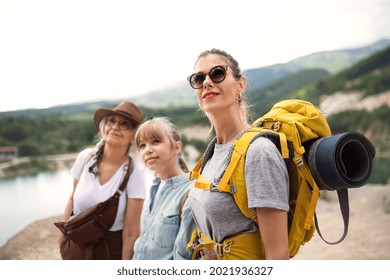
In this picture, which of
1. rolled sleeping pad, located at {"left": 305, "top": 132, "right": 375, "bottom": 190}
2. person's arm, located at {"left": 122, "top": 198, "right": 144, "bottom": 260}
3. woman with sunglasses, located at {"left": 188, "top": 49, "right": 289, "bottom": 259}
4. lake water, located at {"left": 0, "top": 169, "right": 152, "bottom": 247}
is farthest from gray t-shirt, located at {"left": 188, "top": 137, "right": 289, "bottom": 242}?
lake water, located at {"left": 0, "top": 169, "right": 152, "bottom": 247}

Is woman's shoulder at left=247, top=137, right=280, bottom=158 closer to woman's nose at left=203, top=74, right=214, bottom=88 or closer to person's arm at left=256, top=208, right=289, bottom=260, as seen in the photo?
person's arm at left=256, top=208, right=289, bottom=260

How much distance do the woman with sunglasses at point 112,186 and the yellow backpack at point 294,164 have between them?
0.94 m

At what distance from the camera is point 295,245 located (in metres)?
1.30

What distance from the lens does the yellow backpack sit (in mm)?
1223

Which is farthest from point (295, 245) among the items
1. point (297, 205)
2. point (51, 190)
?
point (51, 190)

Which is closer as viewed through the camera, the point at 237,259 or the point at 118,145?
the point at 237,259

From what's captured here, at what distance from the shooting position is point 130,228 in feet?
7.22

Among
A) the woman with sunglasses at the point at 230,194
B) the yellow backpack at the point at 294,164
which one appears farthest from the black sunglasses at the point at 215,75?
the yellow backpack at the point at 294,164

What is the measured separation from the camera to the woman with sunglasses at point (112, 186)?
2207 mm

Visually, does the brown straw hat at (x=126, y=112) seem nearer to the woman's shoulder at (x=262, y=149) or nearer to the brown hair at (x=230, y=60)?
the brown hair at (x=230, y=60)

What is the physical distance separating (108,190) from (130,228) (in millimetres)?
260
